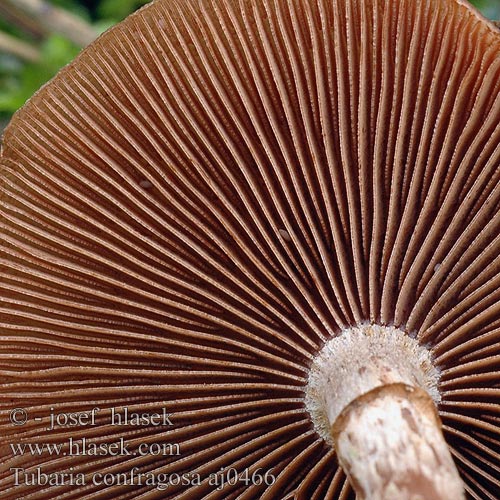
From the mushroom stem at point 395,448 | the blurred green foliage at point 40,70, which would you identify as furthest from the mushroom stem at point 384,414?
the blurred green foliage at point 40,70

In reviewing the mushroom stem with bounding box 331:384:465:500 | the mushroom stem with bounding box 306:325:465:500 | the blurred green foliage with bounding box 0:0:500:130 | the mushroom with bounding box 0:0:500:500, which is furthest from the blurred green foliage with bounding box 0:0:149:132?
the mushroom stem with bounding box 331:384:465:500

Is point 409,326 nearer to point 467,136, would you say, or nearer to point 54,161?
point 467,136

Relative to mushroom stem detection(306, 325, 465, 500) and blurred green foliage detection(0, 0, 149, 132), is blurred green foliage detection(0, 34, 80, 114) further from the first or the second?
mushroom stem detection(306, 325, 465, 500)

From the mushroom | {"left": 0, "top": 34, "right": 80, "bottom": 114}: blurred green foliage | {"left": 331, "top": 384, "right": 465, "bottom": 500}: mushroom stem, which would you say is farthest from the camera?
{"left": 0, "top": 34, "right": 80, "bottom": 114}: blurred green foliage

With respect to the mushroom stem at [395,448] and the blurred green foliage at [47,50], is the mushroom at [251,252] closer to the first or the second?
the mushroom stem at [395,448]

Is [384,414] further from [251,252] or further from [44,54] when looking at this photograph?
Answer: [44,54]

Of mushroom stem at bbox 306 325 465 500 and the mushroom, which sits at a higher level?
the mushroom

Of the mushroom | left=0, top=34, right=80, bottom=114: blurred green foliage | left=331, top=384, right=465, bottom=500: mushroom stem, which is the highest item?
left=0, top=34, right=80, bottom=114: blurred green foliage

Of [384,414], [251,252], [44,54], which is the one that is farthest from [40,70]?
[384,414]
